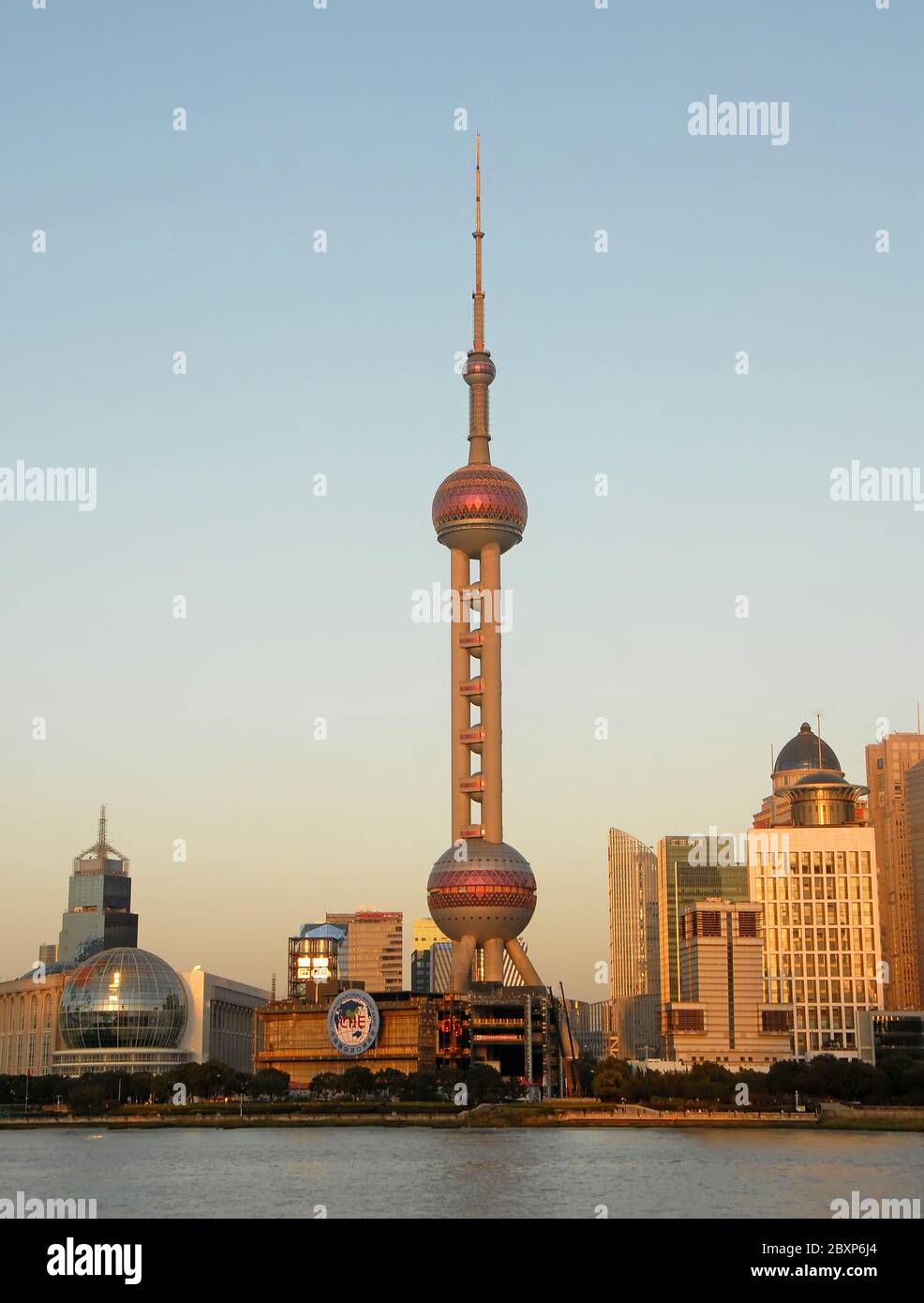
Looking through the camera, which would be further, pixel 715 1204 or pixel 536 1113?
pixel 536 1113

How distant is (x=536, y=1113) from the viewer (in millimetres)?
176375

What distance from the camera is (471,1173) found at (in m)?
110

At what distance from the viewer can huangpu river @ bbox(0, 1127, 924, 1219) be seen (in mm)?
90312

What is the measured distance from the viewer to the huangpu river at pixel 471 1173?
296 feet
